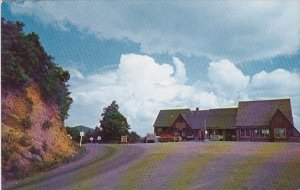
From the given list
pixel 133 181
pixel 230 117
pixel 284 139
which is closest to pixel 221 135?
pixel 230 117

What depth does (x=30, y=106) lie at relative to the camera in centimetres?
1269

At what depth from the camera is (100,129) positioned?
18109mm

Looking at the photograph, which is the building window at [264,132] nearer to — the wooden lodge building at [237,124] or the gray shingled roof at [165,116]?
the wooden lodge building at [237,124]

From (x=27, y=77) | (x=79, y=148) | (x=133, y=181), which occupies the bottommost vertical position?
(x=133, y=181)

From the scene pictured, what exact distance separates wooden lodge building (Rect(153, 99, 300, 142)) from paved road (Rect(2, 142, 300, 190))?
19.9 feet

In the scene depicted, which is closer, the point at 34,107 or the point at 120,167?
the point at 120,167

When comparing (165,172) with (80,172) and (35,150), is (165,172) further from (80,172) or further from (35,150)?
(35,150)

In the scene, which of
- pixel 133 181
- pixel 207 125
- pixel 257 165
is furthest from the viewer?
pixel 207 125

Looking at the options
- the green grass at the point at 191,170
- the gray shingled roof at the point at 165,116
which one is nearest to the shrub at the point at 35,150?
the gray shingled roof at the point at 165,116

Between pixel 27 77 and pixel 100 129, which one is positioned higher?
pixel 27 77

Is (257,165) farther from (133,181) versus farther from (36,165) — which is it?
(36,165)

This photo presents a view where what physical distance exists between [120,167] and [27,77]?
4.29 meters

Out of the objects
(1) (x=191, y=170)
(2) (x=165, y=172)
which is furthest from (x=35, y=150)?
(1) (x=191, y=170)

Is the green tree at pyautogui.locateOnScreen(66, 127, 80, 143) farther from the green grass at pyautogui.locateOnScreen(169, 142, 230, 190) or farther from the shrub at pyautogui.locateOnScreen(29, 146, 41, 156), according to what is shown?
the green grass at pyautogui.locateOnScreen(169, 142, 230, 190)
